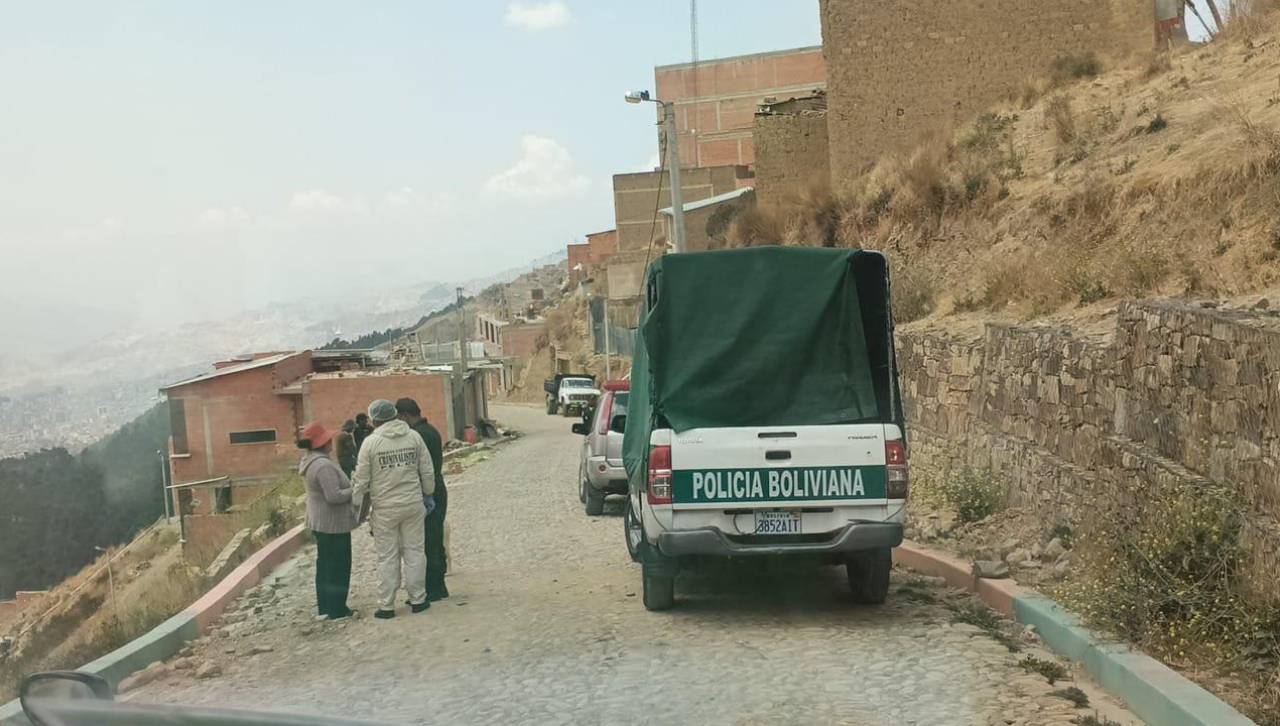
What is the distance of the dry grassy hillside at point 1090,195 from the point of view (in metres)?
13.8

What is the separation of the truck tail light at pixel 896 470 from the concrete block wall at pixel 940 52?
73.7ft

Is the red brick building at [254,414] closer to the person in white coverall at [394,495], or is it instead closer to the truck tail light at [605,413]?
the truck tail light at [605,413]

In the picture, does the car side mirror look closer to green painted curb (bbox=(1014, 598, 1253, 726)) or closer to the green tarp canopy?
green painted curb (bbox=(1014, 598, 1253, 726))

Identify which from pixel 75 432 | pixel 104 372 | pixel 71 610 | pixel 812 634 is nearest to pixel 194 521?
pixel 75 432

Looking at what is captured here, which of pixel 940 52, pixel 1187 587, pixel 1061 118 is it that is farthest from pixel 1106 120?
pixel 1187 587

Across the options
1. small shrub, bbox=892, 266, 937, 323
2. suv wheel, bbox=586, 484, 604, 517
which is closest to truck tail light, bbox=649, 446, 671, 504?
suv wheel, bbox=586, 484, 604, 517

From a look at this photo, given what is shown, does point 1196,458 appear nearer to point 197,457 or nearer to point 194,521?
point 194,521

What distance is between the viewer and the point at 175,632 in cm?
1037

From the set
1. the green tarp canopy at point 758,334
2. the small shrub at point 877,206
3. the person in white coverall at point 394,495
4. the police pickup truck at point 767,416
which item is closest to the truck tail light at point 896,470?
the police pickup truck at point 767,416

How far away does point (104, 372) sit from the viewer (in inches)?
2338

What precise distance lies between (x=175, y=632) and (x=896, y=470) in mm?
5948

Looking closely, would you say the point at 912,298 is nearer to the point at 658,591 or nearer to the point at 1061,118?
the point at 1061,118

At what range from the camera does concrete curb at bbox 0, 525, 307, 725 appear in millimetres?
9180

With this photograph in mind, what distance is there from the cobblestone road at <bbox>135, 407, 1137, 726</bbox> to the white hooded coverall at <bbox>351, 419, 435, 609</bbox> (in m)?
0.37
